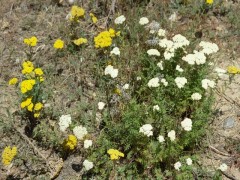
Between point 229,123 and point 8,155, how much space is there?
2.88m

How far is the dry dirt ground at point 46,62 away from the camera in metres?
4.63

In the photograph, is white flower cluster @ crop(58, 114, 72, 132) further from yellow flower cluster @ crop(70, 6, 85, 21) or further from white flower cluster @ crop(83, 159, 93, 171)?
yellow flower cluster @ crop(70, 6, 85, 21)

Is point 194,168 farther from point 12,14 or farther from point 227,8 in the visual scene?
point 12,14

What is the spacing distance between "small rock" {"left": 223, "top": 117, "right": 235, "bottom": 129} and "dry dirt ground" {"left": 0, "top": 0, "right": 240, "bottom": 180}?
15 millimetres

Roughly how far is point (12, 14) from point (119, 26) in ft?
6.40

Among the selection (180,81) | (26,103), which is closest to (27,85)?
(26,103)

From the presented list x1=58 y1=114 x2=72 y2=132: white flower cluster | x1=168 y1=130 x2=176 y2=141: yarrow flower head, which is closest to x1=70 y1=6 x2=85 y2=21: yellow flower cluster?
x1=58 y1=114 x2=72 y2=132: white flower cluster

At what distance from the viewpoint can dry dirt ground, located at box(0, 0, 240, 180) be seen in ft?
15.2

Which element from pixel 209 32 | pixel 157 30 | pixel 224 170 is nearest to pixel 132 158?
pixel 224 170

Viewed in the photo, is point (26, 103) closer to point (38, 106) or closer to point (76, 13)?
point (38, 106)

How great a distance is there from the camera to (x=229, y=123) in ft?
15.8

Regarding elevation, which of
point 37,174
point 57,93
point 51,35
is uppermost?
point 51,35

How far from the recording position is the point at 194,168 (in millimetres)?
4395

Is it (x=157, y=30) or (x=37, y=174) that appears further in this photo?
(x=157, y=30)
